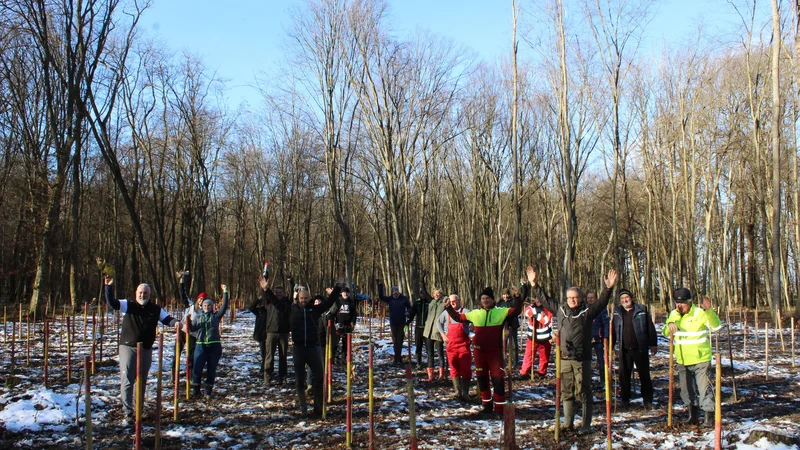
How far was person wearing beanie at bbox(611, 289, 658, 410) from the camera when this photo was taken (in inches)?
336

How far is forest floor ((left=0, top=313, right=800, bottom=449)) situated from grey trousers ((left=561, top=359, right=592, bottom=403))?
19.9 inches

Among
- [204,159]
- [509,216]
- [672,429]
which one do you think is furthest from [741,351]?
[204,159]

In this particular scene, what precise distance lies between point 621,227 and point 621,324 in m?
32.7

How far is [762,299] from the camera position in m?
36.2

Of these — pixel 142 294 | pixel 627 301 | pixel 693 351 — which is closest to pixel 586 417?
pixel 693 351

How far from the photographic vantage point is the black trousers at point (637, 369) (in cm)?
852

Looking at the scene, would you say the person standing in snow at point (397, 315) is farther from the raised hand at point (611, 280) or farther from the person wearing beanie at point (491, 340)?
the raised hand at point (611, 280)

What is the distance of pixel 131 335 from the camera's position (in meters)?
7.31

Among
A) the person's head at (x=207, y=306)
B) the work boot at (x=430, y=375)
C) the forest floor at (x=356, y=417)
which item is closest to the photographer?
the forest floor at (x=356, y=417)

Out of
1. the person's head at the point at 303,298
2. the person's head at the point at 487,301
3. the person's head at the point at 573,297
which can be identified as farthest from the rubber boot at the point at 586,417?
the person's head at the point at 303,298

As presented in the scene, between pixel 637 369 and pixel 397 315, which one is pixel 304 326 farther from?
pixel 637 369

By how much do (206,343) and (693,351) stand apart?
7.09 metres

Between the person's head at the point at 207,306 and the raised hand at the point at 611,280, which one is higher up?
the raised hand at the point at 611,280

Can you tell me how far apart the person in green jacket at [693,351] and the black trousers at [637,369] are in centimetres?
101
